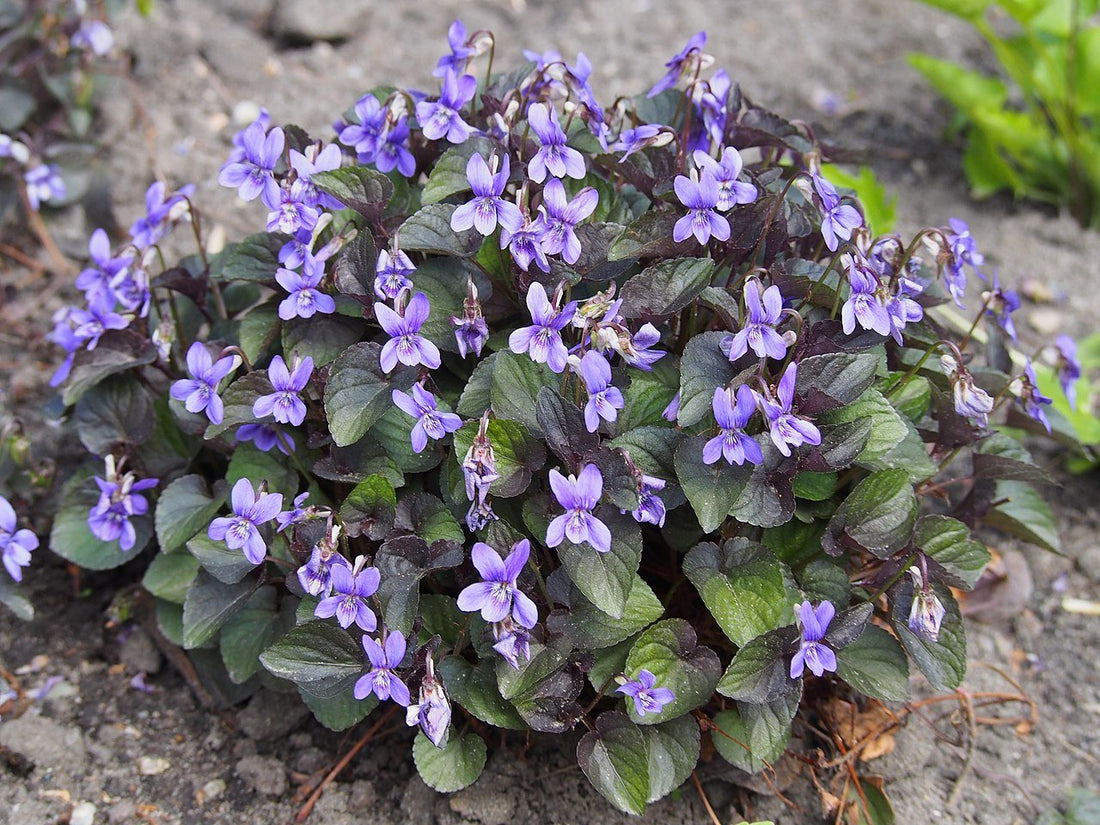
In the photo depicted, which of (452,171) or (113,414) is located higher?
(452,171)

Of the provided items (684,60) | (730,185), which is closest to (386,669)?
(730,185)

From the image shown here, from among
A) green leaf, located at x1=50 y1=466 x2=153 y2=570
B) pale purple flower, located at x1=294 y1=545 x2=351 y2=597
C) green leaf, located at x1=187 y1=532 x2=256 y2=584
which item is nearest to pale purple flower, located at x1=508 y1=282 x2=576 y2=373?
pale purple flower, located at x1=294 y1=545 x2=351 y2=597

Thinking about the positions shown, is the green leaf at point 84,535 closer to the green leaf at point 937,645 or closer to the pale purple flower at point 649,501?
the pale purple flower at point 649,501

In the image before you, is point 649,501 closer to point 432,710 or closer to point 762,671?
point 762,671

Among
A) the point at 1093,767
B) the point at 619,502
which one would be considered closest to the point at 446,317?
the point at 619,502

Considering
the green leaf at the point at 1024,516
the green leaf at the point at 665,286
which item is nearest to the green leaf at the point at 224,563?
the green leaf at the point at 665,286

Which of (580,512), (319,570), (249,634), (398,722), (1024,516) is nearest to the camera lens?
(580,512)

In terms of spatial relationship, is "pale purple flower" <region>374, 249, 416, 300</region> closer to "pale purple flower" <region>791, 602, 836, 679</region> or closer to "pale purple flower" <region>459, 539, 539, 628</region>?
"pale purple flower" <region>459, 539, 539, 628</region>
